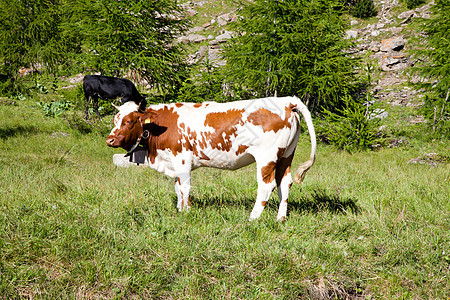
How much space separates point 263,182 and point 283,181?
43cm

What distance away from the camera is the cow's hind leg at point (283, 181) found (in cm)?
498

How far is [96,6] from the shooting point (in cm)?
1595

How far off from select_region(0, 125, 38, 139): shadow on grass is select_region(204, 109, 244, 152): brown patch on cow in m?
9.46

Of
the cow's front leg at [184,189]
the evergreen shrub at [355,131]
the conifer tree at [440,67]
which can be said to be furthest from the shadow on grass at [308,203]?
the conifer tree at [440,67]

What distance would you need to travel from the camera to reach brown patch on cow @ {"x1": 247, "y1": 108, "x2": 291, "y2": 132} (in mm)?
4680

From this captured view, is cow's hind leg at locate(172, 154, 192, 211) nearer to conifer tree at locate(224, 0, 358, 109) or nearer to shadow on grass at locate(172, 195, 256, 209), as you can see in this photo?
shadow on grass at locate(172, 195, 256, 209)

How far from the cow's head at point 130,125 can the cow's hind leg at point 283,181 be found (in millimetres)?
1805

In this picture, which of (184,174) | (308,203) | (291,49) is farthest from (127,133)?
(291,49)

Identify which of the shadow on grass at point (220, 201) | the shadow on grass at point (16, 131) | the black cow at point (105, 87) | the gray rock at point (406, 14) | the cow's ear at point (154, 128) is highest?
the gray rock at point (406, 14)

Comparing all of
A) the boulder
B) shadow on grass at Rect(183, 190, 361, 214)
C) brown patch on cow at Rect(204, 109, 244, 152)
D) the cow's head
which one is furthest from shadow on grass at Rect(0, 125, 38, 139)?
the boulder

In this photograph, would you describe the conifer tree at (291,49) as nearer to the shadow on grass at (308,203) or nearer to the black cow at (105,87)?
the black cow at (105,87)

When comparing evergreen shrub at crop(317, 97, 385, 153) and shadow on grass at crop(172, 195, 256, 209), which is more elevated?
shadow on grass at crop(172, 195, 256, 209)

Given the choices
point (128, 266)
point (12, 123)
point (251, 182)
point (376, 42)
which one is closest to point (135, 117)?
point (128, 266)

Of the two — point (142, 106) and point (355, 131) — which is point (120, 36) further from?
point (142, 106)
